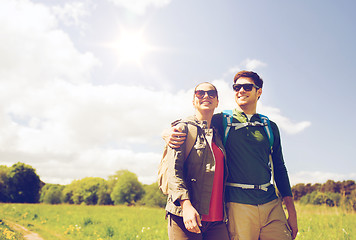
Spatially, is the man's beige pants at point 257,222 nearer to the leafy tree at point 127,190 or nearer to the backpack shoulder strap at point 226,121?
the backpack shoulder strap at point 226,121

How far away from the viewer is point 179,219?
2.86m

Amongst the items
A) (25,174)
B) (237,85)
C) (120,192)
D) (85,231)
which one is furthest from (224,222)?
(25,174)

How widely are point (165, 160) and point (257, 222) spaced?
1428mm

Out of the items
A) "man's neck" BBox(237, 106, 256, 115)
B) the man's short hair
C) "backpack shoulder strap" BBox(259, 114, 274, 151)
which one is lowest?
"backpack shoulder strap" BBox(259, 114, 274, 151)

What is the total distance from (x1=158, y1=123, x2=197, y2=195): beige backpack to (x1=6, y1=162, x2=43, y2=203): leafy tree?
69.3 meters

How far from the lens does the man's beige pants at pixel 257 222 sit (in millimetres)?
3283

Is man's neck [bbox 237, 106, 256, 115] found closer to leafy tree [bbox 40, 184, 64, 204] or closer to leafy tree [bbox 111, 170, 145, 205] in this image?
leafy tree [bbox 111, 170, 145, 205]

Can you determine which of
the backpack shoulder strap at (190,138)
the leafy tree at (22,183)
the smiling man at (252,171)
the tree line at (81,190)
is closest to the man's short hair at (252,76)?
the smiling man at (252,171)

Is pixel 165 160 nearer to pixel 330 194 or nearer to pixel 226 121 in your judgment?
pixel 226 121

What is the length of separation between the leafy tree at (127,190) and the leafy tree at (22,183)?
18564mm

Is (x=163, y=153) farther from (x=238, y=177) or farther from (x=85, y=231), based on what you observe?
(x=85, y=231)

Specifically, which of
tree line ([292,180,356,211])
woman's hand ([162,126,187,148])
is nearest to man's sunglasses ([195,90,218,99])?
woman's hand ([162,126,187,148])

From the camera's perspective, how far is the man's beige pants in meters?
3.28

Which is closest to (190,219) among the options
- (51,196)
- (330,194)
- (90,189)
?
(330,194)
